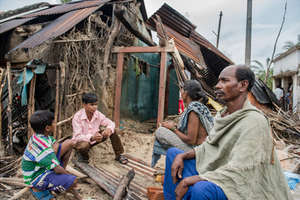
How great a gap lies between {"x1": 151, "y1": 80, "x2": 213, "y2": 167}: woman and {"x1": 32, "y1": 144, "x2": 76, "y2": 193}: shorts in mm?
1168

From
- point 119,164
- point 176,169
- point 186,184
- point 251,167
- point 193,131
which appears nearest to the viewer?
point 251,167

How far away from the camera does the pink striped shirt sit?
11.7ft

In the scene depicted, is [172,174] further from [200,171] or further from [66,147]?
[66,147]

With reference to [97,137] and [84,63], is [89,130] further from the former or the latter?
[84,63]

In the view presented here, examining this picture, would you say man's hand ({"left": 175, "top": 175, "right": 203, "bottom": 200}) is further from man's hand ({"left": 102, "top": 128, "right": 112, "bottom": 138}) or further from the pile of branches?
the pile of branches

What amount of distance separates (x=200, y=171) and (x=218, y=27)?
17671 mm

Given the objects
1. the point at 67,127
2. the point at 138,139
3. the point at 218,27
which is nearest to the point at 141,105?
the point at 138,139

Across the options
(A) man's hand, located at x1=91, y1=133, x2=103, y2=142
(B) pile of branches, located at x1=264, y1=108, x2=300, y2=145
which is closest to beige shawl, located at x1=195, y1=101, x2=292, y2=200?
(A) man's hand, located at x1=91, y1=133, x2=103, y2=142

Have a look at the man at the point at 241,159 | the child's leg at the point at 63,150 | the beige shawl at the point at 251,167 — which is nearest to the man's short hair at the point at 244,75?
the man at the point at 241,159

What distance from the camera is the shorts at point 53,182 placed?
2383 millimetres

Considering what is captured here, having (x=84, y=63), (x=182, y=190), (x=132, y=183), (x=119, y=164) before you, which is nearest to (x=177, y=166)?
(x=182, y=190)

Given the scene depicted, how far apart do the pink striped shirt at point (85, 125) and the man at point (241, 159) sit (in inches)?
91.9

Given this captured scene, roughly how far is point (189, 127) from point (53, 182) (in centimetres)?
162

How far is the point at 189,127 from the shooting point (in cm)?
253
